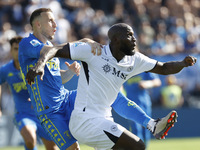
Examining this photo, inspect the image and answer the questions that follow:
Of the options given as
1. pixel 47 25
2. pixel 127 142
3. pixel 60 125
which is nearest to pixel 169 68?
pixel 127 142

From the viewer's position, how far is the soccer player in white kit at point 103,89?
538cm

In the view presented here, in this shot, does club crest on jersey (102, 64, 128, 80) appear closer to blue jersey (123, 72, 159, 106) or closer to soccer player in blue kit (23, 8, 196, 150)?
soccer player in blue kit (23, 8, 196, 150)

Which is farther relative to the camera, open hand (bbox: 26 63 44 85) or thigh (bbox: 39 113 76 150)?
thigh (bbox: 39 113 76 150)

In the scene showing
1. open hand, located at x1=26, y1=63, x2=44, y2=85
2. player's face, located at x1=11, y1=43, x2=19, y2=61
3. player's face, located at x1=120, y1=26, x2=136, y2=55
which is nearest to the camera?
open hand, located at x1=26, y1=63, x2=44, y2=85

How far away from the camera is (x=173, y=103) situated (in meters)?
15.6

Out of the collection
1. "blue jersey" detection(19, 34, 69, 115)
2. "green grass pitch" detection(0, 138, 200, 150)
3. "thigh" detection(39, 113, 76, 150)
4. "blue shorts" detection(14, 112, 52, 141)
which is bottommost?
"green grass pitch" detection(0, 138, 200, 150)

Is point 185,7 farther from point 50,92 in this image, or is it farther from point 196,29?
point 50,92

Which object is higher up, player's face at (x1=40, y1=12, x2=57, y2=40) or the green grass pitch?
player's face at (x1=40, y1=12, x2=57, y2=40)

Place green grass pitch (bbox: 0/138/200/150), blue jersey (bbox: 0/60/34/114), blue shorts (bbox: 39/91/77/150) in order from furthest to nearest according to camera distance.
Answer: green grass pitch (bbox: 0/138/200/150)
blue jersey (bbox: 0/60/34/114)
blue shorts (bbox: 39/91/77/150)

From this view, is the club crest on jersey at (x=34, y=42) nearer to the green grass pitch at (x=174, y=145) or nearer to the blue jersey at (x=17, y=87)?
the blue jersey at (x=17, y=87)

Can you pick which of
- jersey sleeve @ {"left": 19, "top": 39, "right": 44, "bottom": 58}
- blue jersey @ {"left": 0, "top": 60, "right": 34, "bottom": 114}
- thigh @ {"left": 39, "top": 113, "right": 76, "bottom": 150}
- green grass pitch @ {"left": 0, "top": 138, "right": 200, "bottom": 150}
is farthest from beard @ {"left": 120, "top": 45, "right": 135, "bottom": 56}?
green grass pitch @ {"left": 0, "top": 138, "right": 200, "bottom": 150}

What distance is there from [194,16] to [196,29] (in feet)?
5.98

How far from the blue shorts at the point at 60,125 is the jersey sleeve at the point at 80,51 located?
1.05 meters

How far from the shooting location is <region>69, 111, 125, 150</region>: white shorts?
5.39 metres
